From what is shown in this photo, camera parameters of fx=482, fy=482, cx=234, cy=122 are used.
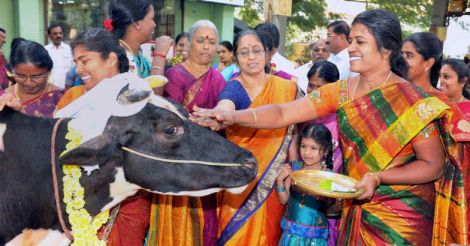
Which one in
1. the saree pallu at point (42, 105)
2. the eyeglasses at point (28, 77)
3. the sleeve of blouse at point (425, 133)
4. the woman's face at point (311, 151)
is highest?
the eyeglasses at point (28, 77)

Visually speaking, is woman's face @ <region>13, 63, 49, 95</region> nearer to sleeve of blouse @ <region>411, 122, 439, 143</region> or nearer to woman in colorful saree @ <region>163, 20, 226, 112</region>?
woman in colorful saree @ <region>163, 20, 226, 112</region>

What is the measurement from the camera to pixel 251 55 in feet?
12.2

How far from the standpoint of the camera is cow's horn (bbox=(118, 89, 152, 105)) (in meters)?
2.40

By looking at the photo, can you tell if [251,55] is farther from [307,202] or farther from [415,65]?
[415,65]

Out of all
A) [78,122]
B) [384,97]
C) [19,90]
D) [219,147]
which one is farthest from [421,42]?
[19,90]

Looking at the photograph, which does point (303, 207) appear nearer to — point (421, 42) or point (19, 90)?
point (421, 42)

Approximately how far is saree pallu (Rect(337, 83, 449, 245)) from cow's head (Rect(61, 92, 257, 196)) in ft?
2.26

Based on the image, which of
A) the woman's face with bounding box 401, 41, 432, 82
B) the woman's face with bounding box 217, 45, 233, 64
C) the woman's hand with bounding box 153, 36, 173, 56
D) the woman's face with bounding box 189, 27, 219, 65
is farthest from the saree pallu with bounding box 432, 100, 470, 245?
the woman's face with bounding box 217, 45, 233, 64

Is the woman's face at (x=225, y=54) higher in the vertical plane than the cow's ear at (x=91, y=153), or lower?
higher

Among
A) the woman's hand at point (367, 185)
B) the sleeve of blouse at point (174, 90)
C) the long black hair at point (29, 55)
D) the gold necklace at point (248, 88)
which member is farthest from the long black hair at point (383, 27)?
the long black hair at point (29, 55)

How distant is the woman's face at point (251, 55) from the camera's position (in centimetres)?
371

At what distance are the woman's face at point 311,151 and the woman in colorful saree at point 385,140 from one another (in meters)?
0.62

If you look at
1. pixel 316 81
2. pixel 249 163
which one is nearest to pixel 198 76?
pixel 316 81

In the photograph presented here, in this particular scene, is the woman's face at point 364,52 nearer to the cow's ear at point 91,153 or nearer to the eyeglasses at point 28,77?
the cow's ear at point 91,153
